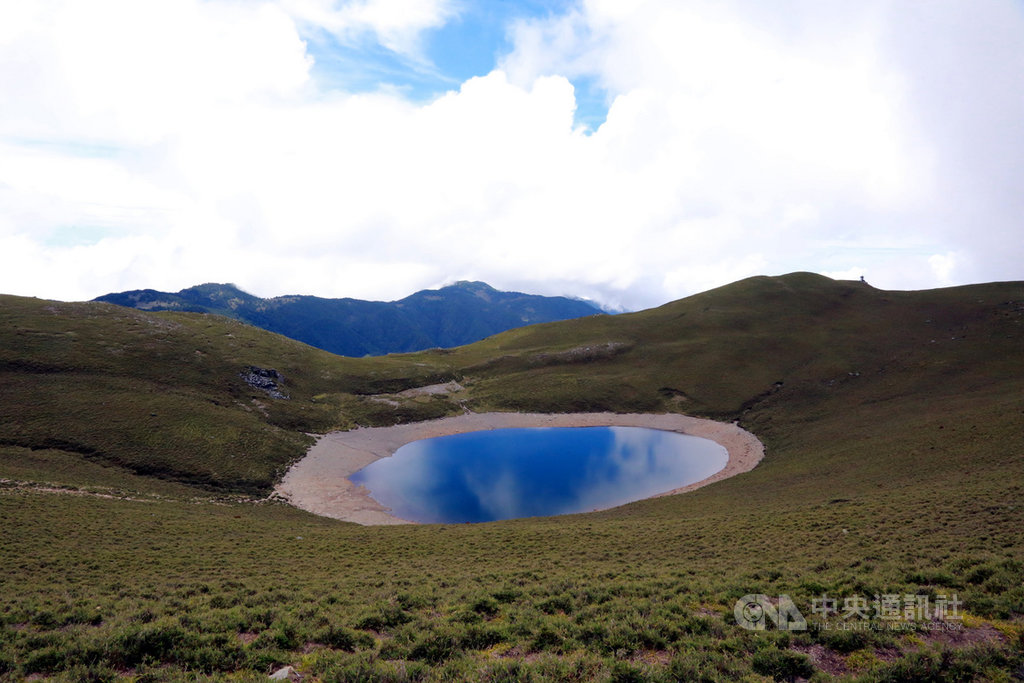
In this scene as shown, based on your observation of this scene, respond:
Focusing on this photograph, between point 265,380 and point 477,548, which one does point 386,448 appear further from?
point 477,548

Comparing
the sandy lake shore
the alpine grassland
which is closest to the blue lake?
the sandy lake shore

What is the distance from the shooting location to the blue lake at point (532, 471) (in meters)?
47.6

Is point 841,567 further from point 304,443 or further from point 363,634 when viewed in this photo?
point 304,443

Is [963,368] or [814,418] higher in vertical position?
[963,368]

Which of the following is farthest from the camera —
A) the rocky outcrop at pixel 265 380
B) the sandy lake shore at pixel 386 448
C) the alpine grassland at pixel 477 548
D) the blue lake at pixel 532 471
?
the rocky outcrop at pixel 265 380

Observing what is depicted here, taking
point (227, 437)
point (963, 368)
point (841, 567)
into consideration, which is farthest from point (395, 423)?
point (963, 368)

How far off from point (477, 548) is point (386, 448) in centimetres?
5031

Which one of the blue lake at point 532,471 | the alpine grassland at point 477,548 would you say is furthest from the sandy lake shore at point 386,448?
the alpine grassland at point 477,548

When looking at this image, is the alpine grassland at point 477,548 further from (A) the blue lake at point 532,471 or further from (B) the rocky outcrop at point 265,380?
(A) the blue lake at point 532,471

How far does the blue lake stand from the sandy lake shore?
2023 mm

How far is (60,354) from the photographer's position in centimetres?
6450

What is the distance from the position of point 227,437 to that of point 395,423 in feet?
104

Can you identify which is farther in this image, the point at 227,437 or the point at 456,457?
the point at 456,457

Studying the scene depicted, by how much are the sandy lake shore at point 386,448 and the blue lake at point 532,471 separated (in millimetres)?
2023
